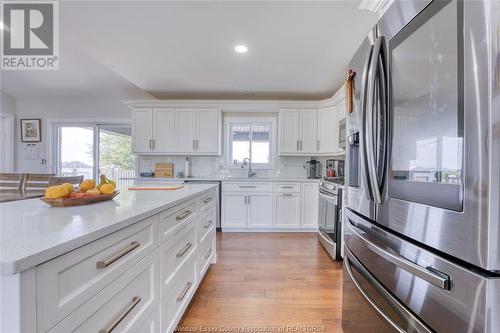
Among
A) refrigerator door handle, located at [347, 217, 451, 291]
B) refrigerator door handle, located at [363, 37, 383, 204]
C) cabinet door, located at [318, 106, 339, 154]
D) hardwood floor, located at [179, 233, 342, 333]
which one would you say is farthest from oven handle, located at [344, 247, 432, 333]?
cabinet door, located at [318, 106, 339, 154]

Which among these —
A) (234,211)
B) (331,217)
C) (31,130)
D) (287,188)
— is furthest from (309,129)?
(31,130)

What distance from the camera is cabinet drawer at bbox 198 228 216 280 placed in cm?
192

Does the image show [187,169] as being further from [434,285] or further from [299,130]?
[434,285]

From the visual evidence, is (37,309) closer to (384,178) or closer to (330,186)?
(384,178)

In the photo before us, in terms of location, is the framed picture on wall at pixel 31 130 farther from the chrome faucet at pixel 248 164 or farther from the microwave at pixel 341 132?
the microwave at pixel 341 132

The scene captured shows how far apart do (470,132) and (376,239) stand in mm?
552

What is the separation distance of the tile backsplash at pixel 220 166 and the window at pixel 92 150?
0.69m

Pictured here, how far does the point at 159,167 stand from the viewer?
4.45 metres

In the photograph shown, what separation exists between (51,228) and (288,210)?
3404 millimetres

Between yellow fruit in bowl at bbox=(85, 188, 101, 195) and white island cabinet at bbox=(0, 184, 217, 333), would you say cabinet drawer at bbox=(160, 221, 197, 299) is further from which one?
yellow fruit in bowl at bbox=(85, 188, 101, 195)

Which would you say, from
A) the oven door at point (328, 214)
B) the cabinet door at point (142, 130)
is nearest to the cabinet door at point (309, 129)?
the oven door at point (328, 214)

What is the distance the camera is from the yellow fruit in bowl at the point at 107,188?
4.18ft

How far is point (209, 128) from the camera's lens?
4.14 m

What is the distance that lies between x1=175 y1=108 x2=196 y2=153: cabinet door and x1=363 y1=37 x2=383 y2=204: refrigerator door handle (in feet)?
11.8
